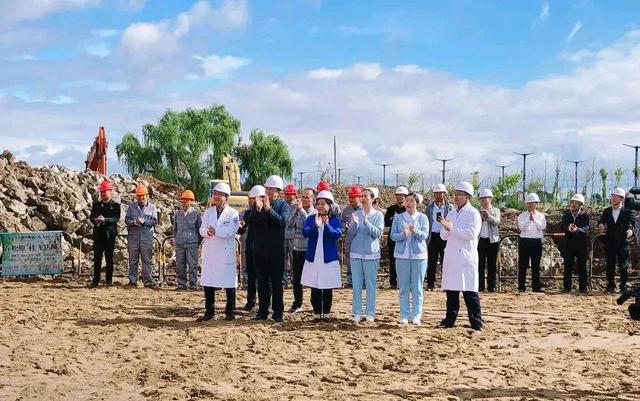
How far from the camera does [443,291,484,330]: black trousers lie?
10.3 metres

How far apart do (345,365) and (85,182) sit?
737 inches

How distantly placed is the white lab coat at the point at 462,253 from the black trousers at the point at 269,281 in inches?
90.6

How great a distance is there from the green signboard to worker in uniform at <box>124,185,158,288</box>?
230 cm

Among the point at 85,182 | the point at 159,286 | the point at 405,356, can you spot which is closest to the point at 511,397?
the point at 405,356

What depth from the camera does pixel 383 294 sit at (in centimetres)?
1478

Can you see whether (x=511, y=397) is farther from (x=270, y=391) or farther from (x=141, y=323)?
(x=141, y=323)

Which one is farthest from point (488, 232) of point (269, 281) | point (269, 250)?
point (269, 250)

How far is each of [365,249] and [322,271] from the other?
0.68 m

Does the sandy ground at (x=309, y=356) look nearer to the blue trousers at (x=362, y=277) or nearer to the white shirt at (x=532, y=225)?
the blue trousers at (x=362, y=277)

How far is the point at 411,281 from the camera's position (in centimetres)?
1073

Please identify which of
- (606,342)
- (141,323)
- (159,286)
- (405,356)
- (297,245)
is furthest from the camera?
(159,286)

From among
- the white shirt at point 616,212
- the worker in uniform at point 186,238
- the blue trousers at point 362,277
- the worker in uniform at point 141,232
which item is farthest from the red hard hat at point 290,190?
the white shirt at point 616,212

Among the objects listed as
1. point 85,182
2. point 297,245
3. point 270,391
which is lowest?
point 270,391

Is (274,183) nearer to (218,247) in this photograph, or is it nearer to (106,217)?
(218,247)
